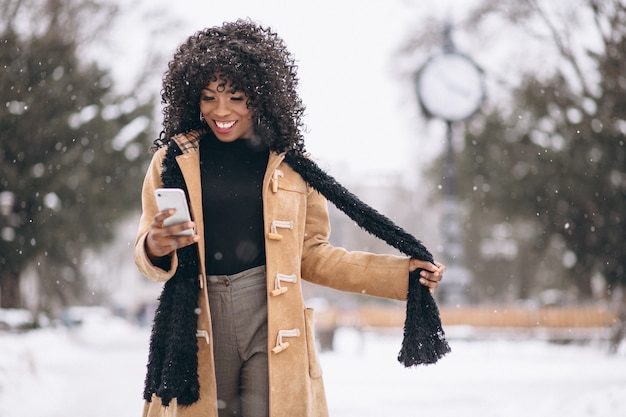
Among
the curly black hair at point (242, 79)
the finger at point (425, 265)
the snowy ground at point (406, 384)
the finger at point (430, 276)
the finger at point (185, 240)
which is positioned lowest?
the snowy ground at point (406, 384)

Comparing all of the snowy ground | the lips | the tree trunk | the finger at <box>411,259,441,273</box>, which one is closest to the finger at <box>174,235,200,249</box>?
the lips

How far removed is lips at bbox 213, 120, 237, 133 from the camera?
337 centimetres

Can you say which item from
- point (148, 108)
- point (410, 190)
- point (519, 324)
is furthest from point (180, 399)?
point (410, 190)

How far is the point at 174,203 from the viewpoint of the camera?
2883mm

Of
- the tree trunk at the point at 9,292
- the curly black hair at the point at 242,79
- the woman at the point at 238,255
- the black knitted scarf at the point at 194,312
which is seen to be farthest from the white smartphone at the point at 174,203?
the tree trunk at the point at 9,292

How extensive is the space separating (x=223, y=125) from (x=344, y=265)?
65 centimetres

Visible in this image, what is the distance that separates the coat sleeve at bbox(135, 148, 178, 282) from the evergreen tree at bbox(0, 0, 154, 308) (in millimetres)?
13392

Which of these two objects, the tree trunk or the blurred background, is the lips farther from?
the tree trunk

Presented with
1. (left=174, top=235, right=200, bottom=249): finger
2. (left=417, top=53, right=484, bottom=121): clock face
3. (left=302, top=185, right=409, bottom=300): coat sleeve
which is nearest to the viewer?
(left=174, top=235, right=200, bottom=249): finger

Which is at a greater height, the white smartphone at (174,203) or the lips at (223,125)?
the lips at (223,125)

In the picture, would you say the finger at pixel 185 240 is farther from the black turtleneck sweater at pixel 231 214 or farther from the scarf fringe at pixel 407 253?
the scarf fringe at pixel 407 253

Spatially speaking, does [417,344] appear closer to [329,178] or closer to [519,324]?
[329,178]

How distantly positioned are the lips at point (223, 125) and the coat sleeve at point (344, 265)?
375 millimetres

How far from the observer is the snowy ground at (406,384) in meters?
8.87
